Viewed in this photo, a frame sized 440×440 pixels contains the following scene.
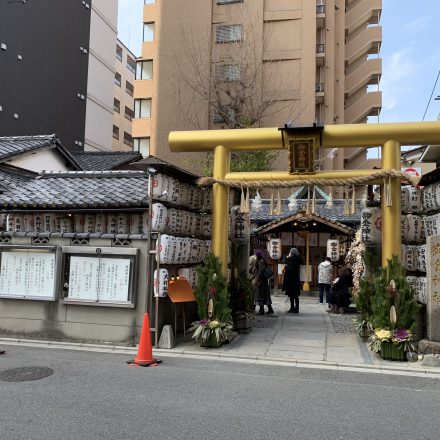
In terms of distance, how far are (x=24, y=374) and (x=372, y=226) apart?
8080 mm

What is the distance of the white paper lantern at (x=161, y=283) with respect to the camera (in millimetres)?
9172

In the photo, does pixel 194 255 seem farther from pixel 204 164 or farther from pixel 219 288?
pixel 204 164

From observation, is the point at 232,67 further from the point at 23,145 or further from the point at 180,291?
the point at 180,291

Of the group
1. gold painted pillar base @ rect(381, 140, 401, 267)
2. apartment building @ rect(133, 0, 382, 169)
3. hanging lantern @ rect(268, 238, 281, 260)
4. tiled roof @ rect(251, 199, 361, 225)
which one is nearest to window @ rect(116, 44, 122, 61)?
apartment building @ rect(133, 0, 382, 169)

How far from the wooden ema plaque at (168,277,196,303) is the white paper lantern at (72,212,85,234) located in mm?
2664

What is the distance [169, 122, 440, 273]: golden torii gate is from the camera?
9453 mm

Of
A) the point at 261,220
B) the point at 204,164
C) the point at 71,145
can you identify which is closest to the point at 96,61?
the point at 71,145

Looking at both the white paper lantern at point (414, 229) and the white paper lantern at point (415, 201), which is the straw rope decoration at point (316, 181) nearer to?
the white paper lantern at point (415, 201)

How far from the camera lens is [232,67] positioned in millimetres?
29969

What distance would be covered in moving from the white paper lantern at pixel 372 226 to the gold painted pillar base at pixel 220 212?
343cm

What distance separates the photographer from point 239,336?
417 inches

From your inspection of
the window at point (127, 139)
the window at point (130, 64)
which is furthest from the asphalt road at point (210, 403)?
the window at point (130, 64)

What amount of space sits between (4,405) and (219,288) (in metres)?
4.82

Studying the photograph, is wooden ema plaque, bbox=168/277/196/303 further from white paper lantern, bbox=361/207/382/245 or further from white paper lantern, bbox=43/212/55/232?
white paper lantern, bbox=361/207/382/245
